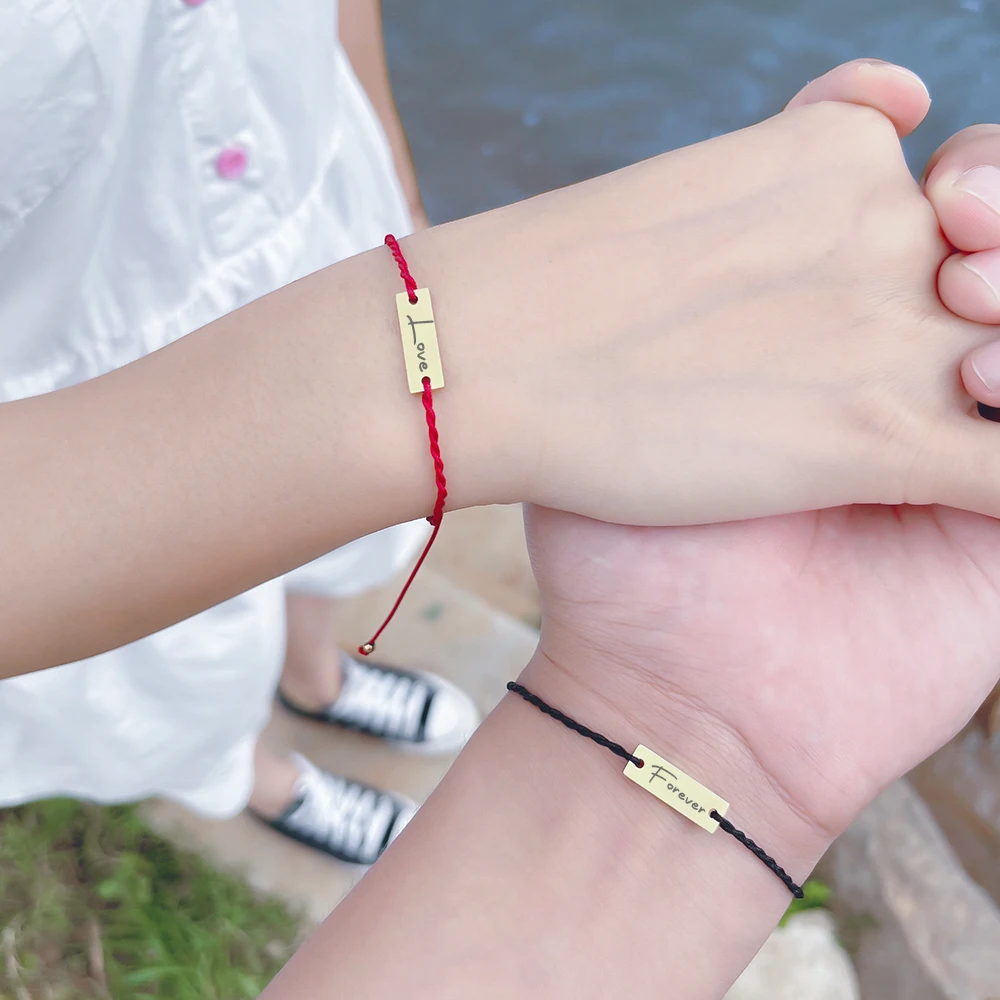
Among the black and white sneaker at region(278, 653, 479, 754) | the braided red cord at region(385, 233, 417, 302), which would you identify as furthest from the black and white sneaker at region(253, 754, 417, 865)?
the braided red cord at region(385, 233, 417, 302)

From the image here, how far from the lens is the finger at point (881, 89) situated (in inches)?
30.7

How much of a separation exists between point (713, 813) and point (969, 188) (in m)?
0.59

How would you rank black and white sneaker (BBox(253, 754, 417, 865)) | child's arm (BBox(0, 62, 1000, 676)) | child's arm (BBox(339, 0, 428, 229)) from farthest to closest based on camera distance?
1. black and white sneaker (BBox(253, 754, 417, 865))
2. child's arm (BBox(339, 0, 428, 229))
3. child's arm (BBox(0, 62, 1000, 676))

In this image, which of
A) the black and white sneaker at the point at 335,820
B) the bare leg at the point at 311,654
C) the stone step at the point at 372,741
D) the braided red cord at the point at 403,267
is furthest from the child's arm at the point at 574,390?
the stone step at the point at 372,741

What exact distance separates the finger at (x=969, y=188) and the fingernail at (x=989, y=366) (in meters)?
0.05

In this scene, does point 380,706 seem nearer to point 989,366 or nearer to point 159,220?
point 159,220

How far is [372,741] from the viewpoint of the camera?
5.99ft

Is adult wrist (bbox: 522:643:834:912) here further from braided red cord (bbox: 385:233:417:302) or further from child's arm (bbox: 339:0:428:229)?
child's arm (bbox: 339:0:428:229)

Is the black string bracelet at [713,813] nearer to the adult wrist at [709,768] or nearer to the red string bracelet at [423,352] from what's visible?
the adult wrist at [709,768]

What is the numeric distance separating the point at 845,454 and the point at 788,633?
17cm

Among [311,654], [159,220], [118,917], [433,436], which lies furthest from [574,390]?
[118,917]

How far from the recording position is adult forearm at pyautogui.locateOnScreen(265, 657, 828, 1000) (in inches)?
27.6

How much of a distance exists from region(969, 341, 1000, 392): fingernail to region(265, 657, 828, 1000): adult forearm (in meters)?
0.38

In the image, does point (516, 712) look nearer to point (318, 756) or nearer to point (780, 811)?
point (780, 811)
